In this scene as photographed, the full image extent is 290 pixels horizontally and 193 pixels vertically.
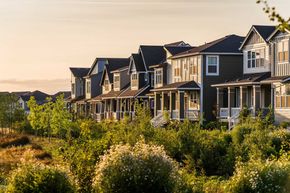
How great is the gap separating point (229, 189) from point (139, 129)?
1334cm

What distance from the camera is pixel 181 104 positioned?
54.6 metres

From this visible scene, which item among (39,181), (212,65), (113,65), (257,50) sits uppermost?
(113,65)

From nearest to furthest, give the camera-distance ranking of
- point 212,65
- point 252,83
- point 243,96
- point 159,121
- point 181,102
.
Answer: point 252,83, point 243,96, point 212,65, point 181,102, point 159,121

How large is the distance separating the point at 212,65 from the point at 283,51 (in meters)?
10.7

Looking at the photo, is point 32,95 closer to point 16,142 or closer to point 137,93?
point 137,93

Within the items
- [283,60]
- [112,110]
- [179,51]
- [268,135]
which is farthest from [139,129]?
[112,110]

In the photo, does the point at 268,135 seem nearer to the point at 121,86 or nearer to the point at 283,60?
the point at 283,60

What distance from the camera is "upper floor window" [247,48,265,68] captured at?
4712cm

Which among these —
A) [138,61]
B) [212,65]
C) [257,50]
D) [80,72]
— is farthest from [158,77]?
[80,72]

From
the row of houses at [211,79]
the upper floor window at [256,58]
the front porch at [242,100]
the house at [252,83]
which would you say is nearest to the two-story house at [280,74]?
the row of houses at [211,79]

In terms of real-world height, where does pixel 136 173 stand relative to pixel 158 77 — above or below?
below

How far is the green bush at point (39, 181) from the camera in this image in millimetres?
17547

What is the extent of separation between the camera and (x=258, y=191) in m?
17.4

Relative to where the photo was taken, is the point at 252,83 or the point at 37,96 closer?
the point at 252,83
